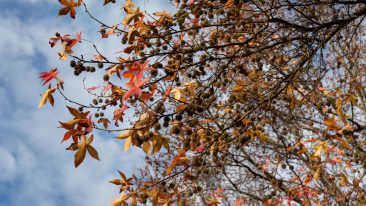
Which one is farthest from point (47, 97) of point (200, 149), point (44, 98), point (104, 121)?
point (200, 149)

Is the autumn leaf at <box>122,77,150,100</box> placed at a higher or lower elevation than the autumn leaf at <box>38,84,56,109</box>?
lower

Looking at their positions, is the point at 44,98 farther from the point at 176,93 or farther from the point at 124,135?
the point at 176,93

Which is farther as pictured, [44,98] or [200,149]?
[200,149]

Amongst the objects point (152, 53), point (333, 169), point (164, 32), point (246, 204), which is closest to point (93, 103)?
point (152, 53)

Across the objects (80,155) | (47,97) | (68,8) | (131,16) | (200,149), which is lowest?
(80,155)

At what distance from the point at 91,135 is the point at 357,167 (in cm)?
433

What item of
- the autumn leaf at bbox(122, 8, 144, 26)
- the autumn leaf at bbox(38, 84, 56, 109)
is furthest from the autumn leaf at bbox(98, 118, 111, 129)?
the autumn leaf at bbox(122, 8, 144, 26)

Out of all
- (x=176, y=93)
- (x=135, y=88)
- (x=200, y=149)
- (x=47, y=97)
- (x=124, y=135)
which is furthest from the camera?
(x=200, y=149)

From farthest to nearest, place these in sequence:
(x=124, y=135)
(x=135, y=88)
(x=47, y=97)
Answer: (x=47, y=97), (x=124, y=135), (x=135, y=88)

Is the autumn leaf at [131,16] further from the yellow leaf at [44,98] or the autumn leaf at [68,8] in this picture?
the yellow leaf at [44,98]

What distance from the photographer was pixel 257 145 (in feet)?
23.6

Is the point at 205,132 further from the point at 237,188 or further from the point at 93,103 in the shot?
the point at 237,188

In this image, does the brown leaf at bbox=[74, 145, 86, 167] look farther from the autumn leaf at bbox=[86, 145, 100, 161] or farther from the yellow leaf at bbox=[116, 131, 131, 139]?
the yellow leaf at bbox=[116, 131, 131, 139]

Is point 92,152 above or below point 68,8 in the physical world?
below
